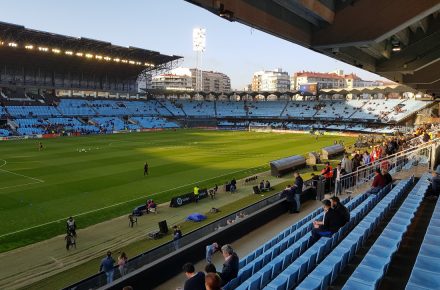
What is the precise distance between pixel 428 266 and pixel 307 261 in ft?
8.33

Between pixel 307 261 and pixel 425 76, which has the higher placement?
pixel 425 76

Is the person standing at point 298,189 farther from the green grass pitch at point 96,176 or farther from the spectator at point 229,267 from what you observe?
the green grass pitch at point 96,176

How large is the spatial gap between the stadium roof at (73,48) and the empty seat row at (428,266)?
2852 inches

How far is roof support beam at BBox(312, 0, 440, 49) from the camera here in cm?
820

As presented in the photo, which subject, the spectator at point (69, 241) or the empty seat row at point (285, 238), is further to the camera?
the spectator at point (69, 241)

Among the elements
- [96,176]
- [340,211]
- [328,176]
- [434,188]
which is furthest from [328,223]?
[96,176]

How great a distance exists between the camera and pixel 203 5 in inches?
268

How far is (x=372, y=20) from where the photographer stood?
8.84 m

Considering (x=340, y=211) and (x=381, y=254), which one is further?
(x=340, y=211)

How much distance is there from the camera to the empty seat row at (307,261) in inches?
311

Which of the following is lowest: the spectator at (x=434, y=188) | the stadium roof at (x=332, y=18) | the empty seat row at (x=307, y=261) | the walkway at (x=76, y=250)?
the walkway at (x=76, y=250)

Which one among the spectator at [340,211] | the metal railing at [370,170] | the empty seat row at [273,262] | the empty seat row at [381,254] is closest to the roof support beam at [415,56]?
the metal railing at [370,170]

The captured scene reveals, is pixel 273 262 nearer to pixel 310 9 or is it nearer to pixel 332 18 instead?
pixel 310 9

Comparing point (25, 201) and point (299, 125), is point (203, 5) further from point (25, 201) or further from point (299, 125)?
point (299, 125)
